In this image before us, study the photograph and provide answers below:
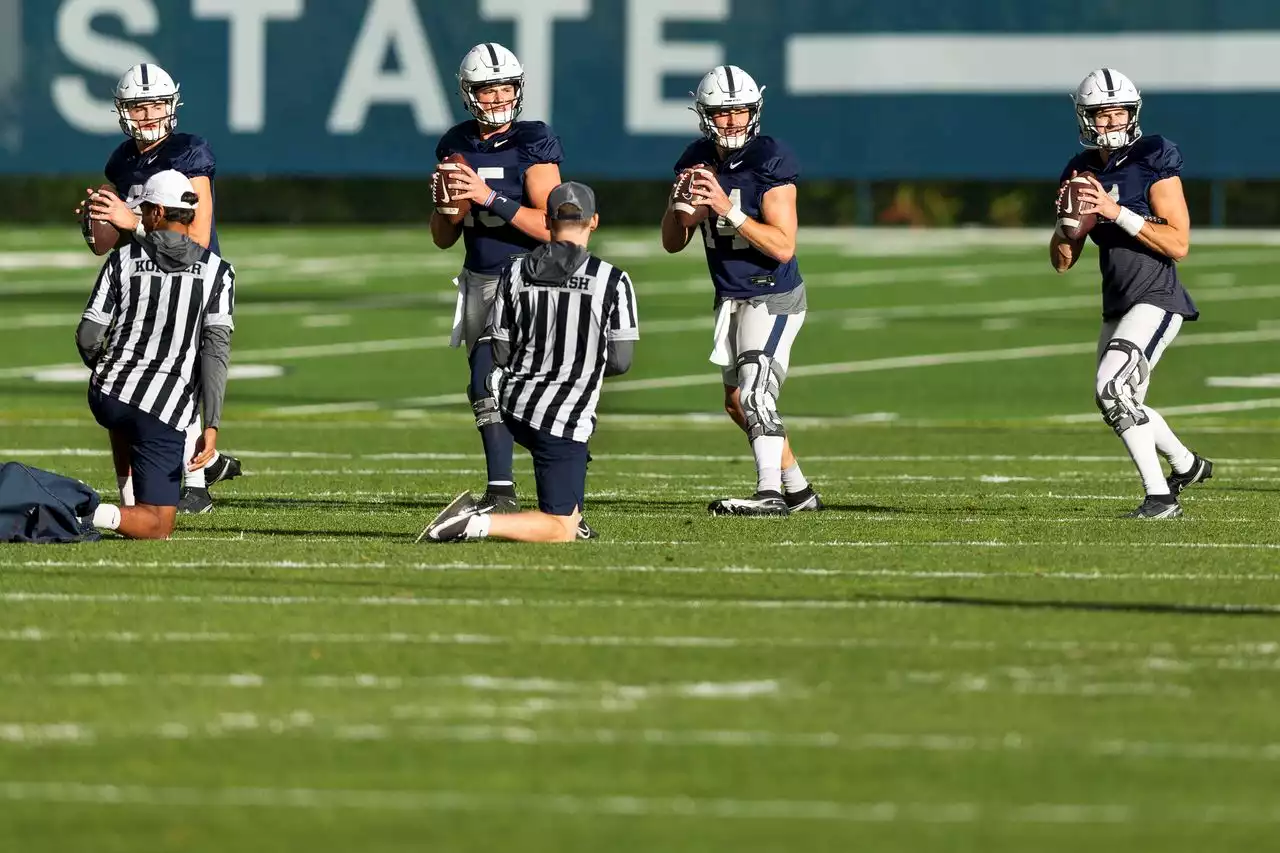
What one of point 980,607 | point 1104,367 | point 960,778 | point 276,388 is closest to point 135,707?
point 960,778

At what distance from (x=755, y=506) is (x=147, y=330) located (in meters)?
2.76

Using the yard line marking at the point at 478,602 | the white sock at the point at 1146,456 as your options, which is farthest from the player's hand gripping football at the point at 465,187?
the white sock at the point at 1146,456

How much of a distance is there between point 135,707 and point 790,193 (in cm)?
537

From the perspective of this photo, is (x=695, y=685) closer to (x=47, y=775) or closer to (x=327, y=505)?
(x=47, y=775)

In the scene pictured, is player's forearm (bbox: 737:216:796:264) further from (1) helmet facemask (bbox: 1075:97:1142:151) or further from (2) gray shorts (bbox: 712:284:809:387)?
(1) helmet facemask (bbox: 1075:97:1142:151)

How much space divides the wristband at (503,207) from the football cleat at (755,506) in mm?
1598

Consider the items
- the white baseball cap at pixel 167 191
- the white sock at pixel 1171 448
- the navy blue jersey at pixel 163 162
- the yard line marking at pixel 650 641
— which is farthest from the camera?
the navy blue jersey at pixel 163 162

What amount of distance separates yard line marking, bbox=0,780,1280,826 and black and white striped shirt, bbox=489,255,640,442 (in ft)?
13.8

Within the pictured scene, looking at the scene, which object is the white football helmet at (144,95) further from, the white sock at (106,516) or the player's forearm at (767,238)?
the player's forearm at (767,238)

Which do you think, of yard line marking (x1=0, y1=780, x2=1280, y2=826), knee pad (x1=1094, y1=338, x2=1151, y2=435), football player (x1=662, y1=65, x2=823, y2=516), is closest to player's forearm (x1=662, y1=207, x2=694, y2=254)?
football player (x1=662, y1=65, x2=823, y2=516)

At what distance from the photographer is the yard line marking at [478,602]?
830 centimetres

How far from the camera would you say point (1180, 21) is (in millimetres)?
27172

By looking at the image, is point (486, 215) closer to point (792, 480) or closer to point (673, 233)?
point (673, 233)

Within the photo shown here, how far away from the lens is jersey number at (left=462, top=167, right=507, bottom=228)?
35.4 feet
